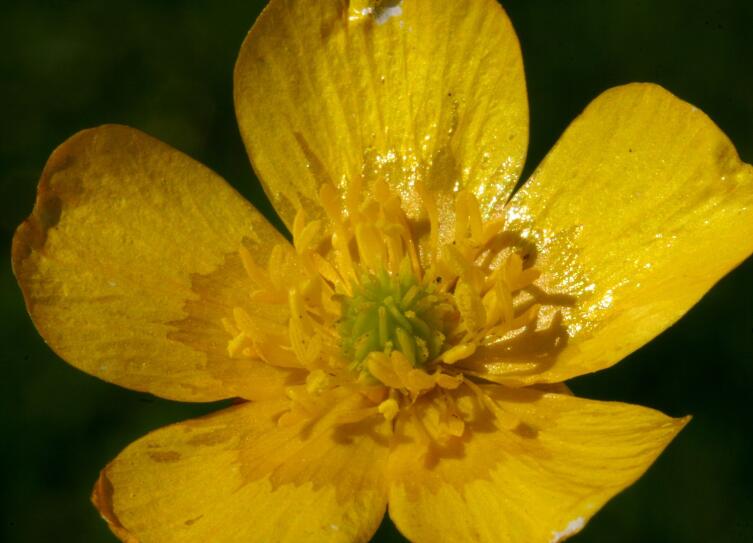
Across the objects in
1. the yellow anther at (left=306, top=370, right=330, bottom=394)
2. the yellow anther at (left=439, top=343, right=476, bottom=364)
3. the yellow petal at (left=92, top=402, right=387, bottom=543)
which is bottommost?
the yellow petal at (left=92, top=402, right=387, bottom=543)

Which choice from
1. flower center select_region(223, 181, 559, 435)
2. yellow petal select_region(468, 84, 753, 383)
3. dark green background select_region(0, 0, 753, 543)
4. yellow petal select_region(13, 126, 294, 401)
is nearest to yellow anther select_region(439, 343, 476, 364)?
flower center select_region(223, 181, 559, 435)

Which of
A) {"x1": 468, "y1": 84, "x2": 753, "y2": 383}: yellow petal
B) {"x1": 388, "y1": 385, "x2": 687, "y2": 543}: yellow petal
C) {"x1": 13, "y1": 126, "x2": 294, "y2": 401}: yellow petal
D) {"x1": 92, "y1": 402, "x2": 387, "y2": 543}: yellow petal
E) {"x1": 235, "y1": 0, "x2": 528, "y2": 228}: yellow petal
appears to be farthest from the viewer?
{"x1": 235, "y1": 0, "x2": 528, "y2": 228}: yellow petal

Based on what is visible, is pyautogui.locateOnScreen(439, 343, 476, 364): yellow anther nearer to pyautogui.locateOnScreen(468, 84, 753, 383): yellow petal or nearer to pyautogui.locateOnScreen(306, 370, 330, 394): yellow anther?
pyautogui.locateOnScreen(468, 84, 753, 383): yellow petal

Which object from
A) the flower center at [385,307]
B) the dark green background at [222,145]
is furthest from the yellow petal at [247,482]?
the dark green background at [222,145]

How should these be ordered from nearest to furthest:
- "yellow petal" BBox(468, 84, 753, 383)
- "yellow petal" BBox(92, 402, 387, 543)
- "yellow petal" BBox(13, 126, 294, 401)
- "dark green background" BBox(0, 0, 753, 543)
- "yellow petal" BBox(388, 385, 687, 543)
→ "yellow petal" BBox(388, 385, 687, 543), "yellow petal" BBox(92, 402, 387, 543), "yellow petal" BBox(468, 84, 753, 383), "yellow petal" BBox(13, 126, 294, 401), "dark green background" BBox(0, 0, 753, 543)

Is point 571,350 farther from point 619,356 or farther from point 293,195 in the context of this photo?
point 293,195

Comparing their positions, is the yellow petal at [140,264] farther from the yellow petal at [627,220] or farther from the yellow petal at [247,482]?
the yellow petal at [627,220]
